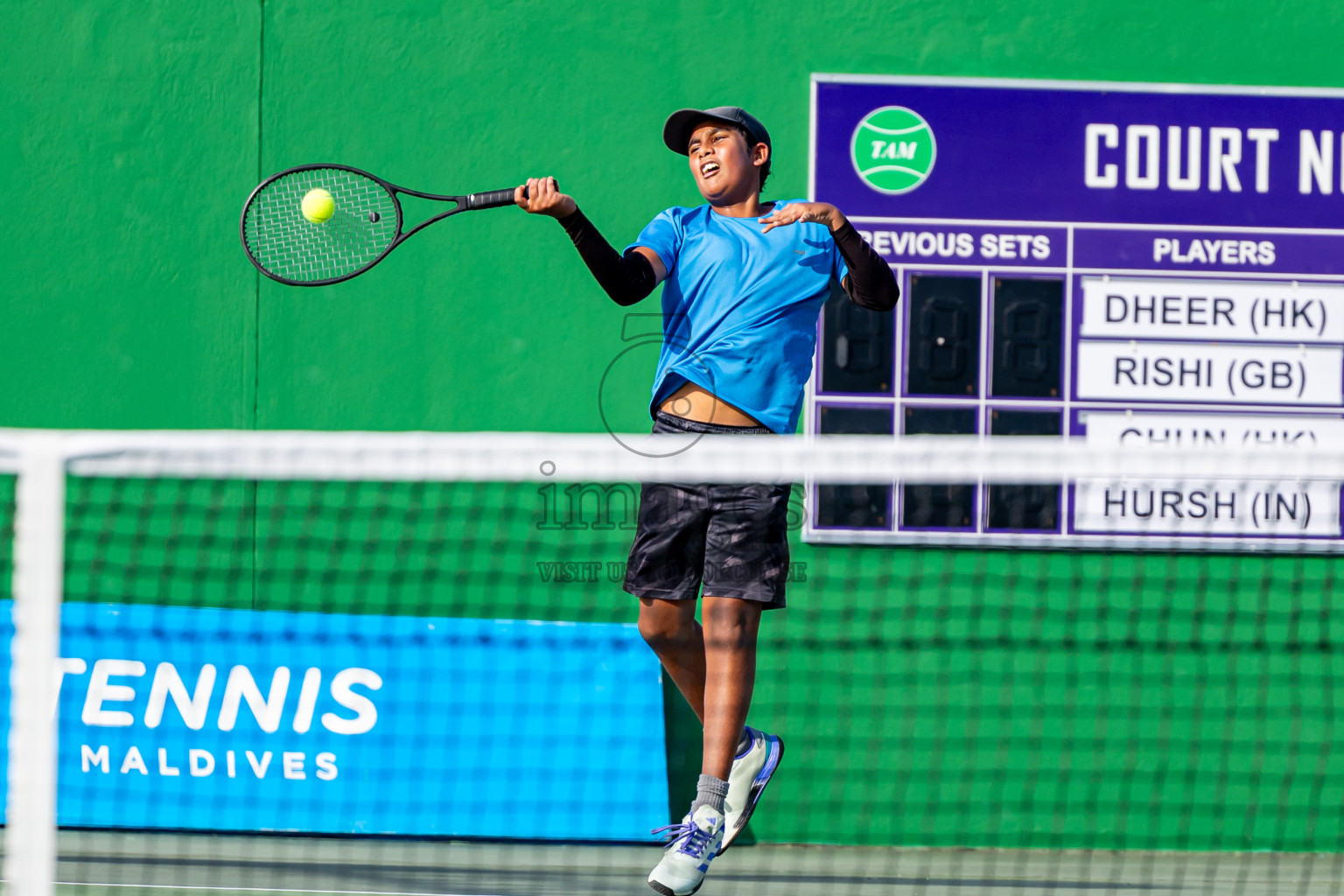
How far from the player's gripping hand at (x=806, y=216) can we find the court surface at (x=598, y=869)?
253 centimetres

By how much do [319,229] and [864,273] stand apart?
2166mm

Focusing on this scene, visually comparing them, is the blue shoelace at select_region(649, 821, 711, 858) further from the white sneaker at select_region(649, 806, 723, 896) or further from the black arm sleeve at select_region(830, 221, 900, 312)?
the black arm sleeve at select_region(830, 221, 900, 312)

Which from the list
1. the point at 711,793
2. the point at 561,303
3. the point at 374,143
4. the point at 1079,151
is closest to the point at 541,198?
the point at 711,793

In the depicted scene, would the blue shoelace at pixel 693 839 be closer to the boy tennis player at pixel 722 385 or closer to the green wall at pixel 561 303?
the boy tennis player at pixel 722 385

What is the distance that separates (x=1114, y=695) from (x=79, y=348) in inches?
178

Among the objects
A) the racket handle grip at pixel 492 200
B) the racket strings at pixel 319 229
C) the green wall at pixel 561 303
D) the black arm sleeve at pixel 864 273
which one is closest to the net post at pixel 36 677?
the racket handle grip at pixel 492 200

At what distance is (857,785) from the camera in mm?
5766

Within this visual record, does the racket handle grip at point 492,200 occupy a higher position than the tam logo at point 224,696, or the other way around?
the racket handle grip at point 492,200

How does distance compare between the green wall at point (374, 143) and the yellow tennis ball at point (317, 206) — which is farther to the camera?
the green wall at point (374, 143)

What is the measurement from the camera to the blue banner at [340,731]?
540cm

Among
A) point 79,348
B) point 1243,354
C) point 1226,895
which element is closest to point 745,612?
point 1226,895

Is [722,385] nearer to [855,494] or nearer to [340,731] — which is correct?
[855,494]

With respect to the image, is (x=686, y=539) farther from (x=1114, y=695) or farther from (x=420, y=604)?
(x=1114, y=695)

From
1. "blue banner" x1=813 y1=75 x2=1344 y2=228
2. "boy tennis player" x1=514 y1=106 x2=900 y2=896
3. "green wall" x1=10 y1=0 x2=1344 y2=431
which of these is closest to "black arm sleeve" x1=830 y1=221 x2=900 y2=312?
"boy tennis player" x1=514 y1=106 x2=900 y2=896
